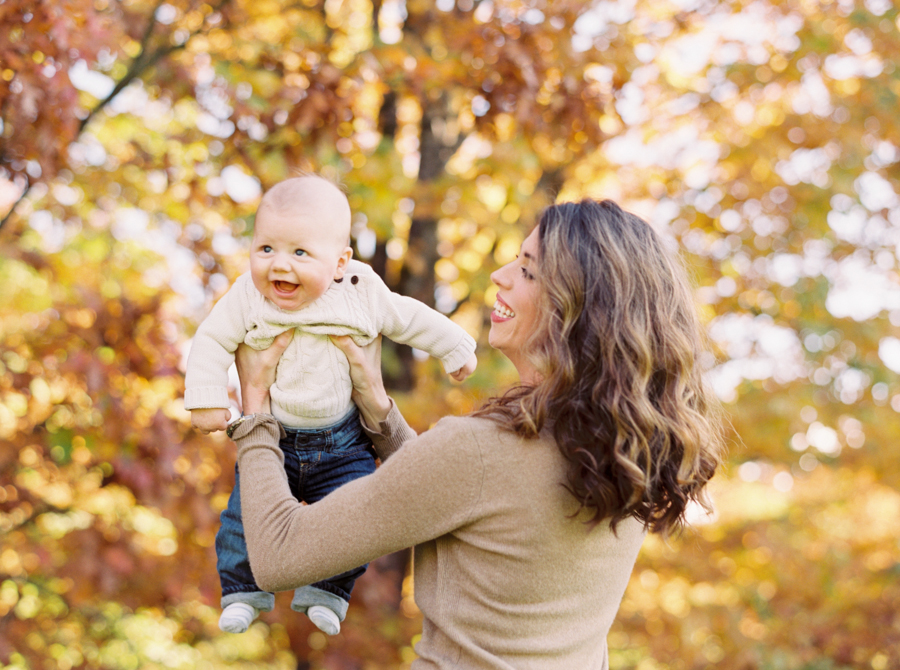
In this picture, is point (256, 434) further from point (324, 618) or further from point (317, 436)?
point (324, 618)

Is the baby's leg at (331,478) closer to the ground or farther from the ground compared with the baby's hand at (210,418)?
closer to the ground

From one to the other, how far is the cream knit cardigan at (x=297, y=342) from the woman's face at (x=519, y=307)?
0.27 m

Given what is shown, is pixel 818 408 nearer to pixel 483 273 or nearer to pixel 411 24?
pixel 483 273

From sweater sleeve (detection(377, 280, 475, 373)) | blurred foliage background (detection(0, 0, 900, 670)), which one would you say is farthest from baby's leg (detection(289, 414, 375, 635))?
blurred foliage background (detection(0, 0, 900, 670))

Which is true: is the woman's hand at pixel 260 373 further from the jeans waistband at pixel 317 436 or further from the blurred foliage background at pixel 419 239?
the blurred foliage background at pixel 419 239

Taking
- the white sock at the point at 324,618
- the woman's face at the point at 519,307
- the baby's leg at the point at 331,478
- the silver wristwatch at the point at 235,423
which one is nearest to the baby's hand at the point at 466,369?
the woman's face at the point at 519,307

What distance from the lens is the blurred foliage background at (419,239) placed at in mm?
3557

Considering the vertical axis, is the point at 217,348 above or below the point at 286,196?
below

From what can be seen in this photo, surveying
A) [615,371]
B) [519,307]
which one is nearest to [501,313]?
[519,307]

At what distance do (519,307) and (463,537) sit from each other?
486 mm

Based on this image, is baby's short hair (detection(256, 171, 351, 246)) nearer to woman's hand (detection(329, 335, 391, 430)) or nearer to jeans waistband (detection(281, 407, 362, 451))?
woman's hand (detection(329, 335, 391, 430))

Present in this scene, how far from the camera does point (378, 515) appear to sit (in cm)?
149

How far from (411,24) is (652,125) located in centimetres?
203

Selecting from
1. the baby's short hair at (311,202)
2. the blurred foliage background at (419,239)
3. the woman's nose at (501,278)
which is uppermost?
the baby's short hair at (311,202)
